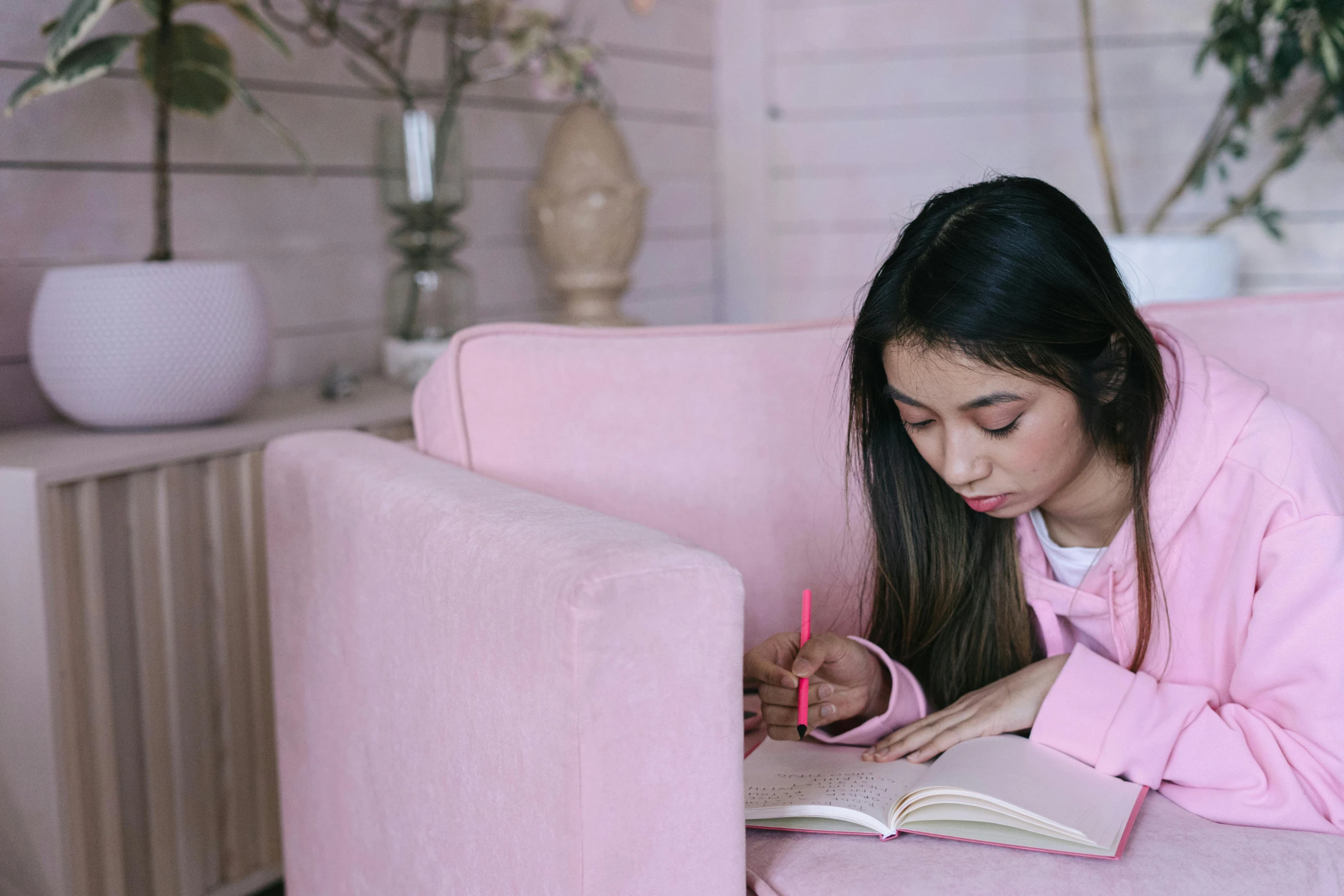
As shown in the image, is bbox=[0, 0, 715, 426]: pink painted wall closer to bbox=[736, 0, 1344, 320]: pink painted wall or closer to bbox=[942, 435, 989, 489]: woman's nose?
bbox=[736, 0, 1344, 320]: pink painted wall

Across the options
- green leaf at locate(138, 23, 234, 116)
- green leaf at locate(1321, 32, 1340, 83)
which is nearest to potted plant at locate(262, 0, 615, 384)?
green leaf at locate(138, 23, 234, 116)

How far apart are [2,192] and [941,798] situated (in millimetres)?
1238

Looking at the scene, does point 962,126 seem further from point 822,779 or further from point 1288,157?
point 822,779

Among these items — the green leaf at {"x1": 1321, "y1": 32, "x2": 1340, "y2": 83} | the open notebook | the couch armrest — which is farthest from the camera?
the green leaf at {"x1": 1321, "y1": 32, "x2": 1340, "y2": 83}

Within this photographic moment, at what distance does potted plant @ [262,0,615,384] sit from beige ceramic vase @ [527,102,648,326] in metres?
0.10

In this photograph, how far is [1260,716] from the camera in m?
0.87

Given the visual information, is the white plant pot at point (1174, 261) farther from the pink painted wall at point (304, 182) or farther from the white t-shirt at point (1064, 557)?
the white t-shirt at point (1064, 557)

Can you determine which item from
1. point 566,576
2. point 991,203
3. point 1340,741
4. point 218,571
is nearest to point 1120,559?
point 1340,741

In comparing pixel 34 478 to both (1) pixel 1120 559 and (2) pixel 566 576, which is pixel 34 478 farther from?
(1) pixel 1120 559

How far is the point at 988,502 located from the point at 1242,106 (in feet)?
5.18

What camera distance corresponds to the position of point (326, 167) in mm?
1768

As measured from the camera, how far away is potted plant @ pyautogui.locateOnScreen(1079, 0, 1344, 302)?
196cm

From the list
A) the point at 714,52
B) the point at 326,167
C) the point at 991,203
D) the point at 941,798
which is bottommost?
the point at 941,798

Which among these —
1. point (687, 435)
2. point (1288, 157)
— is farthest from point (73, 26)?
point (1288, 157)
